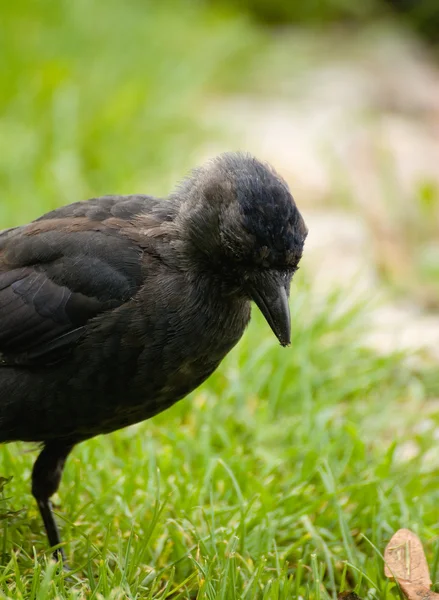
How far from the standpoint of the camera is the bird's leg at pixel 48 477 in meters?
3.35

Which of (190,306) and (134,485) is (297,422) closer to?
(134,485)

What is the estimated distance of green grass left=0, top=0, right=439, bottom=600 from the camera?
3.13 metres

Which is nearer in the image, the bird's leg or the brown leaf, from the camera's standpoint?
the brown leaf

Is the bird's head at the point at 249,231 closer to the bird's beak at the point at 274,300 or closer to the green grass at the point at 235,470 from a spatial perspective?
the bird's beak at the point at 274,300

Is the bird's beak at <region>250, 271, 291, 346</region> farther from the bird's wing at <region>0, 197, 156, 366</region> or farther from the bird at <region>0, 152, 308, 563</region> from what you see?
the bird's wing at <region>0, 197, 156, 366</region>

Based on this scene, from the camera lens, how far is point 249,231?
9.86ft

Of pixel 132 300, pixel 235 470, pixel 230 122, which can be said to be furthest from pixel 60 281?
pixel 230 122

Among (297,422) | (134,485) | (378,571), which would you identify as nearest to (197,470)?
(134,485)

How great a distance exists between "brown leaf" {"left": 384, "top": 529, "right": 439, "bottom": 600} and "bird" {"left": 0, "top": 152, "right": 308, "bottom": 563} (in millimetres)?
810

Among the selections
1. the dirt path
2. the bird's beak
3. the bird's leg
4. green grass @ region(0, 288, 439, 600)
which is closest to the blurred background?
the dirt path

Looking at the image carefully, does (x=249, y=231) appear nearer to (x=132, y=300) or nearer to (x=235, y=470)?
(x=132, y=300)

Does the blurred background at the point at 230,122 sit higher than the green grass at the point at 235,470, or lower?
higher

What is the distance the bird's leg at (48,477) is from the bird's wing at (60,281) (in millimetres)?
378

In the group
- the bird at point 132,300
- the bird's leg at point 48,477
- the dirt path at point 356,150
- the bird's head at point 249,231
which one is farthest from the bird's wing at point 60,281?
the dirt path at point 356,150
